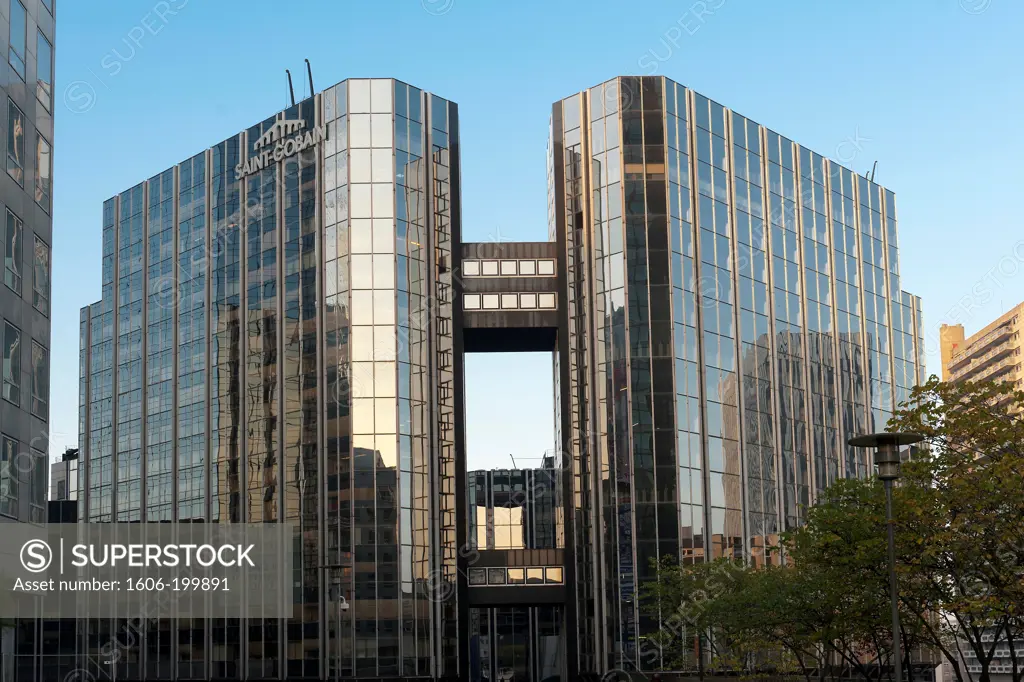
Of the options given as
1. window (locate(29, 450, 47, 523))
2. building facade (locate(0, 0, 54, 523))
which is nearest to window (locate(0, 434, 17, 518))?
building facade (locate(0, 0, 54, 523))

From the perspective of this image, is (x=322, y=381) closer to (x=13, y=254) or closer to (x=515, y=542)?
(x=13, y=254)

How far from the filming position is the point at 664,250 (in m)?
81.8

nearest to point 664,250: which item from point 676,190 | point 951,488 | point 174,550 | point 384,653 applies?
point 676,190

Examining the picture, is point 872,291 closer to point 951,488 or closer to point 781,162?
point 781,162

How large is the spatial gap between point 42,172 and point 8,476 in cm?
1285

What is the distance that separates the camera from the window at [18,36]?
158 feet

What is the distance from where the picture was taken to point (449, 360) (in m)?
83.2

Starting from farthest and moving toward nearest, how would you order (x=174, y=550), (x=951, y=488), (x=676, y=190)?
(x=174, y=550) < (x=676, y=190) < (x=951, y=488)

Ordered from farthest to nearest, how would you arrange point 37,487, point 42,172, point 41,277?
point 42,172
point 41,277
point 37,487

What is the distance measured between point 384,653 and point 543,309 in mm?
23877

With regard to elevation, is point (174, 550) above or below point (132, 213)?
below

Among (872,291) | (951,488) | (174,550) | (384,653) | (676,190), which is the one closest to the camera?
(951,488)

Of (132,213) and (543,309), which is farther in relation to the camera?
(132,213)

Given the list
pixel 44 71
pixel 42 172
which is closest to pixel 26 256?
pixel 42 172
